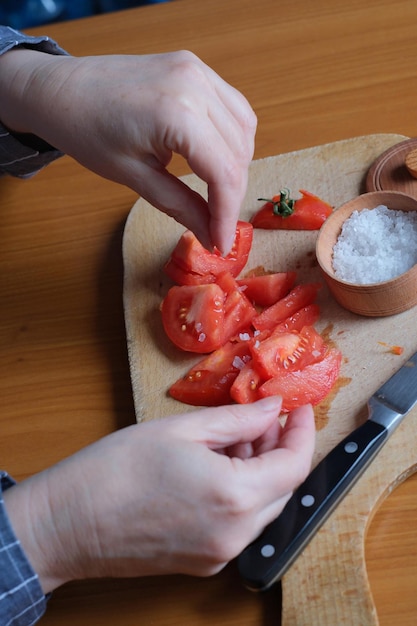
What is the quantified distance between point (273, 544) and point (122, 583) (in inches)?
9.9

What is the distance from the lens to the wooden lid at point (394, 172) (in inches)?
56.7

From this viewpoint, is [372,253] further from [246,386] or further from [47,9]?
[47,9]

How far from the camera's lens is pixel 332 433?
1.18 m

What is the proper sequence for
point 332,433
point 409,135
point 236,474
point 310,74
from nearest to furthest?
point 236,474 < point 332,433 < point 409,135 < point 310,74

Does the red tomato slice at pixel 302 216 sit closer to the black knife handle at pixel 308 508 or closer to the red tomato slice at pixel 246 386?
the red tomato slice at pixel 246 386

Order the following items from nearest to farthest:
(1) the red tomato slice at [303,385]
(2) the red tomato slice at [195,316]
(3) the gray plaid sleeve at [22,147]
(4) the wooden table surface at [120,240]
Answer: (4) the wooden table surface at [120,240] → (1) the red tomato slice at [303,385] → (2) the red tomato slice at [195,316] → (3) the gray plaid sleeve at [22,147]

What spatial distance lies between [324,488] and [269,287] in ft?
1.45

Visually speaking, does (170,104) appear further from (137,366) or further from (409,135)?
(409,135)

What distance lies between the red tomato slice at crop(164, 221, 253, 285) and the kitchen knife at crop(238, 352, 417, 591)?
40 centimetres

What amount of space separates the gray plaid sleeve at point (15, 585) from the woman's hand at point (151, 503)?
1 cm

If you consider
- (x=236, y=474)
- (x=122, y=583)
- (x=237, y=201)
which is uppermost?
(x=237, y=201)

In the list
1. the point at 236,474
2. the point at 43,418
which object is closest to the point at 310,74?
the point at 43,418

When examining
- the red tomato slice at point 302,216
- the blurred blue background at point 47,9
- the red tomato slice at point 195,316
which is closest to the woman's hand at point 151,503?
the red tomato slice at point 195,316

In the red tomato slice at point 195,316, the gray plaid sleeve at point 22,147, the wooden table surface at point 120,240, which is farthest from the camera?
the gray plaid sleeve at point 22,147
